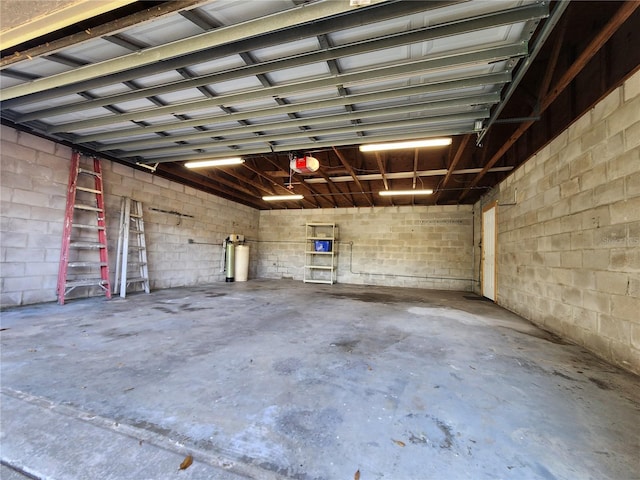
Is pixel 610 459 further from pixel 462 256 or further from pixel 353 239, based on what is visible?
pixel 353 239

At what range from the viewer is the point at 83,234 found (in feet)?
15.2

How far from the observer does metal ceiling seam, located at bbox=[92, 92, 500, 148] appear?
279 cm

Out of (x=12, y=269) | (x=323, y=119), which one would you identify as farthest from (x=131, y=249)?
(x=323, y=119)

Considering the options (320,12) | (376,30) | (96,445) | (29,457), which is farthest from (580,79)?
(29,457)

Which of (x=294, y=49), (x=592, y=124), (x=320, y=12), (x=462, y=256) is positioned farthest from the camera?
(x=462, y=256)

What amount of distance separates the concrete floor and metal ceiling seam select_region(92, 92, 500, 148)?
2.59 meters

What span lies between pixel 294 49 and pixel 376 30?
27.3 inches

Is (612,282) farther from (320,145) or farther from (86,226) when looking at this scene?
(86,226)

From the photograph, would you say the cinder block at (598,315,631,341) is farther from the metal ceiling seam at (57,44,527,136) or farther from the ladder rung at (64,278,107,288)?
the ladder rung at (64,278,107,288)

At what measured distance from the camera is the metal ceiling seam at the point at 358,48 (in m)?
1.83

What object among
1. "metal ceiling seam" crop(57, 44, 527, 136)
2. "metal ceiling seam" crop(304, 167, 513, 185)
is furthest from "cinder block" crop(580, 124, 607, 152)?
"metal ceiling seam" crop(304, 167, 513, 185)

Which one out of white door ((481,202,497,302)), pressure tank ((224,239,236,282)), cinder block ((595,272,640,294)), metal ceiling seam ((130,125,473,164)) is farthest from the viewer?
pressure tank ((224,239,236,282))

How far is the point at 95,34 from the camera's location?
199cm

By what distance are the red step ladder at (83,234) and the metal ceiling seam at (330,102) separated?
3.16ft
